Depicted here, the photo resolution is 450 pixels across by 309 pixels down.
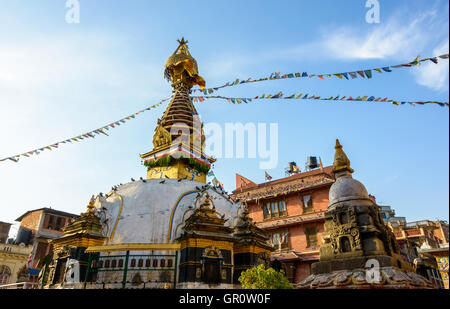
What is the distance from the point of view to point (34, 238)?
34.8m

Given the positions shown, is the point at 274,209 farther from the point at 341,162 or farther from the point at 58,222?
the point at 58,222

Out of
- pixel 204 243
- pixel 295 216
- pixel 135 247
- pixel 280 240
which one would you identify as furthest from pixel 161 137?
pixel 280 240

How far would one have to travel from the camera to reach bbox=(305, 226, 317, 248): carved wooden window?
85.7 ft

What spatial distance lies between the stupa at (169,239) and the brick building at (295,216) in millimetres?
9115

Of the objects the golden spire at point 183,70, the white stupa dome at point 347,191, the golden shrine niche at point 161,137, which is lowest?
the white stupa dome at point 347,191

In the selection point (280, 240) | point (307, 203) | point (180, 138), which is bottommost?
point (280, 240)

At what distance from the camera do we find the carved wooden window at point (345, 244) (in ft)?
35.2

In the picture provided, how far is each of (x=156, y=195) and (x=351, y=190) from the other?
10.8 metres

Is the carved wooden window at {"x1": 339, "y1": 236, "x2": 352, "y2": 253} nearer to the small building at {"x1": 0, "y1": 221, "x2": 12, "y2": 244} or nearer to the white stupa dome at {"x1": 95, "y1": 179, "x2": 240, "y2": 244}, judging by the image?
the white stupa dome at {"x1": 95, "y1": 179, "x2": 240, "y2": 244}

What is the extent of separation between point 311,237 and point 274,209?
4.89m

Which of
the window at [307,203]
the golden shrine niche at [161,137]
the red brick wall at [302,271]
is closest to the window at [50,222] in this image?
the golden shrine niche at [161,137]

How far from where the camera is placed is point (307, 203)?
28.2 meters

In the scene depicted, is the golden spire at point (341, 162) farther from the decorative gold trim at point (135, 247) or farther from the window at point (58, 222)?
the window at point (58, 222)
